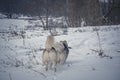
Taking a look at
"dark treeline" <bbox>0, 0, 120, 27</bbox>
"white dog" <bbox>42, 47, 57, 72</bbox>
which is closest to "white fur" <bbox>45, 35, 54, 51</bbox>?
"white dog" <bbox>42, 47, 57, 72</bbox>

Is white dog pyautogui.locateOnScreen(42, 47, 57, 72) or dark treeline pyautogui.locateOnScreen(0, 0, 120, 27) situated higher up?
dark treeline pyautogui.locateOnScreen(0, 0, 120, 27)

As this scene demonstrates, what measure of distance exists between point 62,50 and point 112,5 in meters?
8.54

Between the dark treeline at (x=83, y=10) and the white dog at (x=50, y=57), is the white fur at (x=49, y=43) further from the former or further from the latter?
the dark treeline at (x=83, y=10)

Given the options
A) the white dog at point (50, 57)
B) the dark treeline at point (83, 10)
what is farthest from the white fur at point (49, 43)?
the dark treeline at point (83, 10)

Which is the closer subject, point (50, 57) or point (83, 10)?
point (50, 57)

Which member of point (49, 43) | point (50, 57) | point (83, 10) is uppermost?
point (83, 10)

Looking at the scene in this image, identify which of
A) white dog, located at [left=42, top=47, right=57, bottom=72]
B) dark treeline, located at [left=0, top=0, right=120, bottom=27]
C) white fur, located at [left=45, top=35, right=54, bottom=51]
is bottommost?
white dog, located at [left=42, top=47, right=57, bottom=72]

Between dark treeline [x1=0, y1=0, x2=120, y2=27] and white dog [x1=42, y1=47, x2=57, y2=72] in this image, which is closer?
white dog [x1=42, y1=47, x2=57, y2=72]

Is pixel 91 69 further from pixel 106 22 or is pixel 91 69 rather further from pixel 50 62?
pixel 106 22

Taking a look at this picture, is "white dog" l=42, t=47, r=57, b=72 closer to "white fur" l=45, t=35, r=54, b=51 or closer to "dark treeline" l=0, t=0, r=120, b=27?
"white fur" l=45, t=35, r=54, b=51

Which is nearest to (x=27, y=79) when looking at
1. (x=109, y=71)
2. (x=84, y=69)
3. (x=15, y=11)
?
(x=84, y=69)

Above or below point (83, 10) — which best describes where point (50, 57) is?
below

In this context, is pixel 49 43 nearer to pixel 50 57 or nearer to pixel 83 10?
pixel 50 57

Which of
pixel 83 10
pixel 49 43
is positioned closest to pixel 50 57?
pixel 49 43
